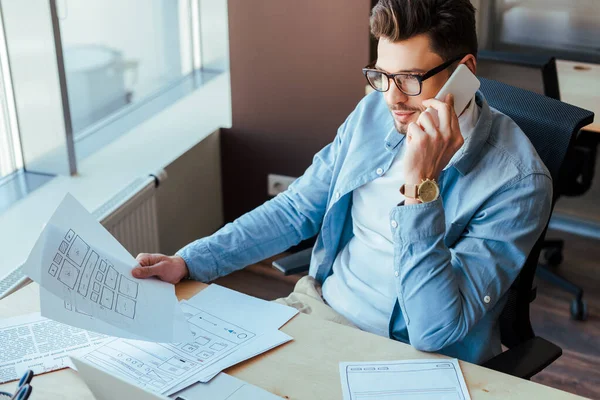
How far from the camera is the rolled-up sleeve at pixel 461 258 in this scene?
1262mm

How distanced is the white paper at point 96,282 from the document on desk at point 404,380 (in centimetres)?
31

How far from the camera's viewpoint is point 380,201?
5.10ft

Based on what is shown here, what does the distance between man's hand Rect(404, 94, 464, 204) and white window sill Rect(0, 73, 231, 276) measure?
113cm

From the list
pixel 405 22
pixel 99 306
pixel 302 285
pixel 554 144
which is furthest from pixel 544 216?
pixel 99 306

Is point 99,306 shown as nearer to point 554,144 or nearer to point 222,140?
point 554,144

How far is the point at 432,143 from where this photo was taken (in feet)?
4.30

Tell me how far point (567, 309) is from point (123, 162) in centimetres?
179

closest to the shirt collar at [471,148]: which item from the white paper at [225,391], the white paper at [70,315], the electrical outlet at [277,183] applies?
the white paper at [225,391]

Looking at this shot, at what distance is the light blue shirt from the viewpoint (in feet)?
4.17

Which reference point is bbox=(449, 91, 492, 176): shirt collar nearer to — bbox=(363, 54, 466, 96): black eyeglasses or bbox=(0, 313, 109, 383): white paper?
bbox=(363, 54, 466, 96): black eyeglasses

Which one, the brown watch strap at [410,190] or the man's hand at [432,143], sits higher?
the man's hand at [432,143]

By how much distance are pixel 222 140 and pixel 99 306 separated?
186 cm

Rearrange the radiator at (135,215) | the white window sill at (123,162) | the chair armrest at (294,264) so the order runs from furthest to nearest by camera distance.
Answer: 1. the radiator at (135,215)
2. the white window sill at (123,162)
3. the chair armrest at (294,264)

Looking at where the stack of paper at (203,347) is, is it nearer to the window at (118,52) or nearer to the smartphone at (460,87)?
the smartphone at (460,87)
